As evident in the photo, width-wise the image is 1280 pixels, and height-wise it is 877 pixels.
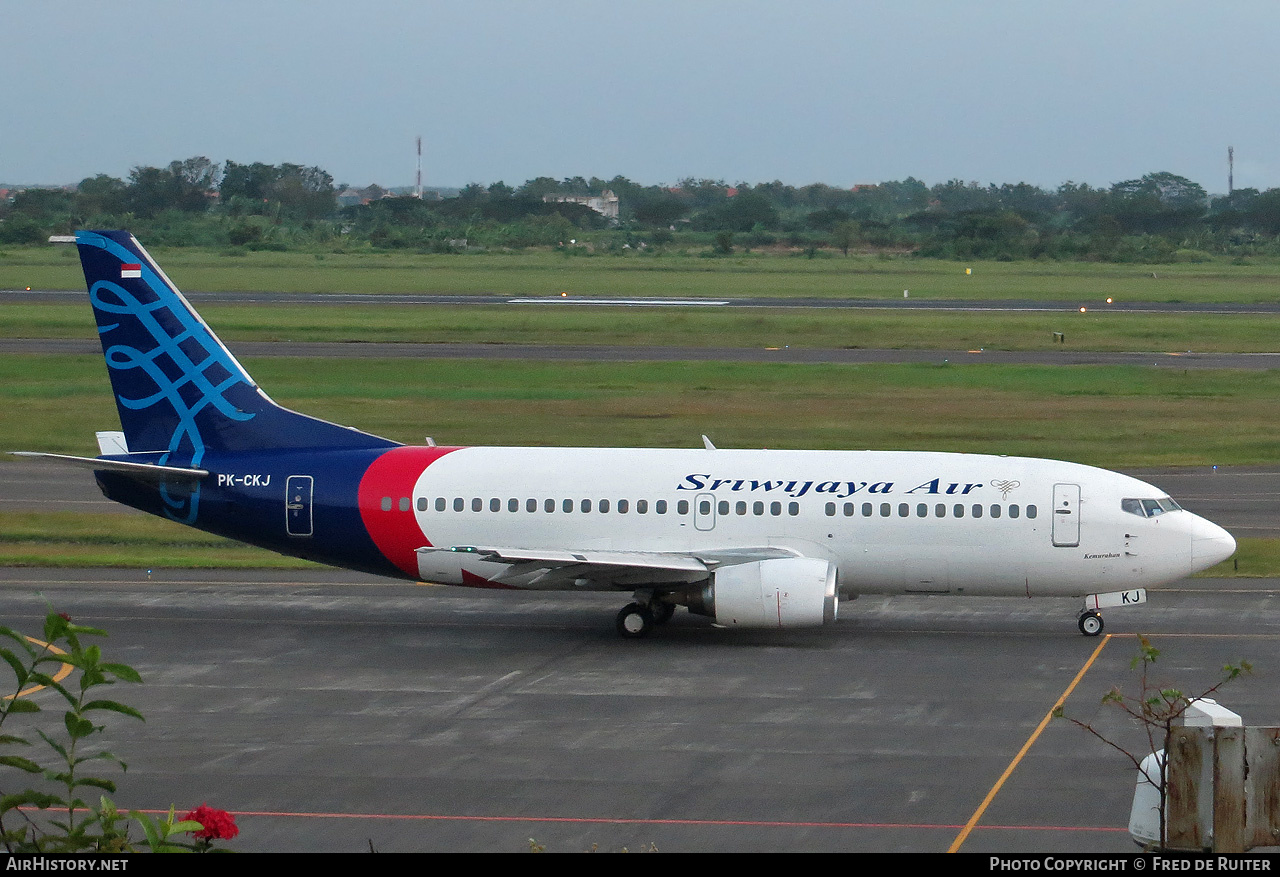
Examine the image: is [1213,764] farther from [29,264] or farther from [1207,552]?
[29,264]

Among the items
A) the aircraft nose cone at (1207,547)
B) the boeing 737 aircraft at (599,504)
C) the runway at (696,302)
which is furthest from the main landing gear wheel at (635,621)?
the runway at (696,302)

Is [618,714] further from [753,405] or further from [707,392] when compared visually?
[707,392]

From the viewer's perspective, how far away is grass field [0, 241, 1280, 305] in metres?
132

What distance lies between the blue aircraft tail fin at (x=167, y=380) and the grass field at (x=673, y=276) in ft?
316

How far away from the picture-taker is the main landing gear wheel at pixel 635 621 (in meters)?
31.8

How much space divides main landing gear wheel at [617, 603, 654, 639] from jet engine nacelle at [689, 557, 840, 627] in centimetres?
200

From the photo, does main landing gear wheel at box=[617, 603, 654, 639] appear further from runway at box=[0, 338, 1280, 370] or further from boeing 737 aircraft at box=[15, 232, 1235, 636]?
runway at box=[0, 338, 1280, 370]

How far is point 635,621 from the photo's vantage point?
31.8 metres

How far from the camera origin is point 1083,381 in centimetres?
7406

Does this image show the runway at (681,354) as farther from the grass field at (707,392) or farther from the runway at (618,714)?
the runway at (618,714)

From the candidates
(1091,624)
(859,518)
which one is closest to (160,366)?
(859,518)

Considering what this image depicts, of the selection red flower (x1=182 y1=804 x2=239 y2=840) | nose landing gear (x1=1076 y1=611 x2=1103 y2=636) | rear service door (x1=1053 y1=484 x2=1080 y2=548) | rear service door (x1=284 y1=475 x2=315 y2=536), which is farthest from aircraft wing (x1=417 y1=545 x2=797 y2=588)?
red flower (x1=182 y1=804 x2=239 y2=840)

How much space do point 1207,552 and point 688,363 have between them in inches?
1957

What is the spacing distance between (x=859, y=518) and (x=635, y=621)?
513cm
